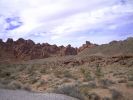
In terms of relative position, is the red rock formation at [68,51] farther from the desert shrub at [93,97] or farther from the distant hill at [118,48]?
the desert shrub at [93,97]

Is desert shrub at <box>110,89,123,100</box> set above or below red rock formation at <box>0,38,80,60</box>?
below

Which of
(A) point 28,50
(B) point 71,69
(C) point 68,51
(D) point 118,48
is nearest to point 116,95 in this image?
(B) point 71,69

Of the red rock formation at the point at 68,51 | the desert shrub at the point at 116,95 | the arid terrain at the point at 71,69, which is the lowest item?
the desert shrub at the point at 116,95

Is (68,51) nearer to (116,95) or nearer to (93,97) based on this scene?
(116,95)

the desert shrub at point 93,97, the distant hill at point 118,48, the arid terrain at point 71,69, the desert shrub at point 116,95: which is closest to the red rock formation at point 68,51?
the arid terrain at point 71,69

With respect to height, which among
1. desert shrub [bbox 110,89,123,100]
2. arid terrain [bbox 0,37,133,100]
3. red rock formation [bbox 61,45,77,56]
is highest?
red rock formation [bbox 61,45,77,56]

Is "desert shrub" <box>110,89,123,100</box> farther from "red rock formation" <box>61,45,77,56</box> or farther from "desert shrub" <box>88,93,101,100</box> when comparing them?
"red rock formation" <box>61,45,77,56</box>

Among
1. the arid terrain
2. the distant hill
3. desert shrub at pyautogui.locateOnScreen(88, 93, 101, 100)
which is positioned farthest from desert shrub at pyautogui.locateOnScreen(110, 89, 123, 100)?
the distant hill

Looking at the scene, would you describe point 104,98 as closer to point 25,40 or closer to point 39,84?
point 39,84

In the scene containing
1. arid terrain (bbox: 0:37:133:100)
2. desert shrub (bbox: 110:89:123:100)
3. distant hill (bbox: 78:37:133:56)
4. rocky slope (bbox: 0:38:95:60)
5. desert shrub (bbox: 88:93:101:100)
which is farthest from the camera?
rocky slope (bbox: 0:38:95:60)

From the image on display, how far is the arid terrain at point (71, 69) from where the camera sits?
673 inches

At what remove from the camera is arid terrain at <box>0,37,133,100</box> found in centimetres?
Result: 1709

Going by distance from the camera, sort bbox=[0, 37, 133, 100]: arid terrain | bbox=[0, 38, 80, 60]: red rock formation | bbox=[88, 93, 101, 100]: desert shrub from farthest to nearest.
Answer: bbox=[0, 38, 80, 60]: red rock formation, bbox=[0, 37, 133, 100]: arid terrain, bbox=[88, 93, 101, 100]: desert shrub

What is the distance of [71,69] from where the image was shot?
43.6 m
